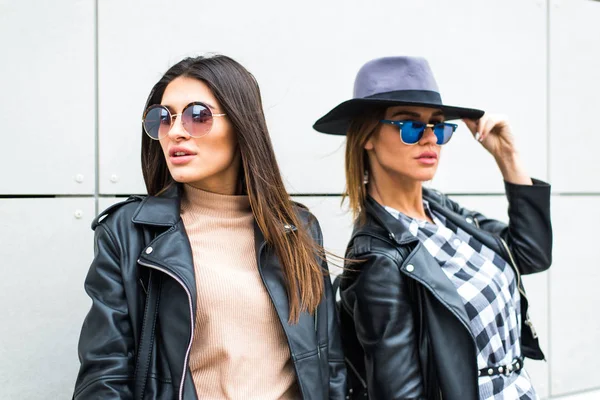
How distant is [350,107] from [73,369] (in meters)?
1.61

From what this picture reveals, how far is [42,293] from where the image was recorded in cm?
233

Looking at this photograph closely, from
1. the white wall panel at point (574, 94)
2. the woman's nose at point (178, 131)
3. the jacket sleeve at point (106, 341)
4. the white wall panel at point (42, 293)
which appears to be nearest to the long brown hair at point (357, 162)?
the woman's nose at point (178, 131)

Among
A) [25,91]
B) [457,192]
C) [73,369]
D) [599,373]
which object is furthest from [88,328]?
[599,373]

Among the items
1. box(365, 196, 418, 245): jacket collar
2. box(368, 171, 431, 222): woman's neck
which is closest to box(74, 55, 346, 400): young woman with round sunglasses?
box(365, 196, 418, 245): jacket collar

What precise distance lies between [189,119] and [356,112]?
0.78 m

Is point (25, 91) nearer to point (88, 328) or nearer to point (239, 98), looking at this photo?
point (239, 98)

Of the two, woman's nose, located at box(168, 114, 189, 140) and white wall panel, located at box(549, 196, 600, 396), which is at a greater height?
woman's nose, located at box(168, 114, 189, 140)

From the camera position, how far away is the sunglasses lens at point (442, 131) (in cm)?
225

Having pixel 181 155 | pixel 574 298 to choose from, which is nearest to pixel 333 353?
pixel 181 155

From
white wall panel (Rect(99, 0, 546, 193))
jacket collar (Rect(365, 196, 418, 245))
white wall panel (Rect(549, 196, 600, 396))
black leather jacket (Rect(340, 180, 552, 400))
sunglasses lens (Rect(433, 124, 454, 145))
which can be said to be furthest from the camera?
white wall panel (Rect(549, 196, 600, 396))

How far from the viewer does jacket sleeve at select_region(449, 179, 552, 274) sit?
8.24 feet

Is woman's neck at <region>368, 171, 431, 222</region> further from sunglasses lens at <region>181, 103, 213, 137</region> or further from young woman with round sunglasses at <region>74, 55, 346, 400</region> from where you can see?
sunglasses lens at <region>181, 103, 213, 137</region>

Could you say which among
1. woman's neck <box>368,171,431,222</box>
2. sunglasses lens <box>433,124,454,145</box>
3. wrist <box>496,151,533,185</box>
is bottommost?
woman's neck <box>368,171,431,222</box>

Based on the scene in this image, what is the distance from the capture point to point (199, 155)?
6.23ft
